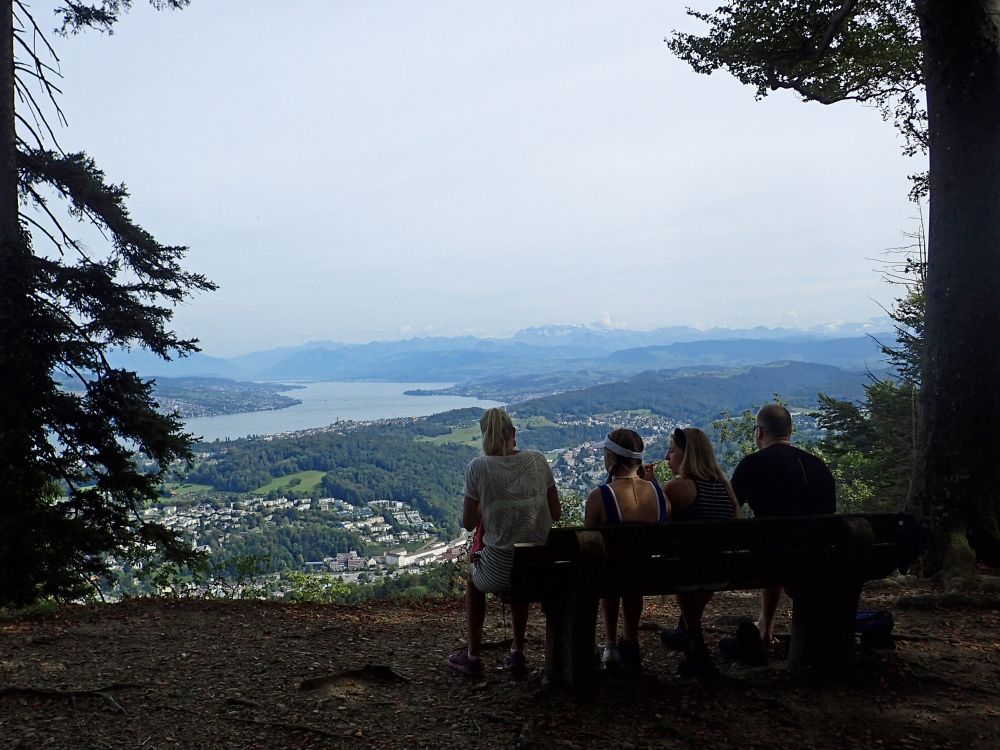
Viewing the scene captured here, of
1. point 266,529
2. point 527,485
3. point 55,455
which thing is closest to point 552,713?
A: point 527,485

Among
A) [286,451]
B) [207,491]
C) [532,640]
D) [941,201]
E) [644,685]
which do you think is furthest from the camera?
[286,451]

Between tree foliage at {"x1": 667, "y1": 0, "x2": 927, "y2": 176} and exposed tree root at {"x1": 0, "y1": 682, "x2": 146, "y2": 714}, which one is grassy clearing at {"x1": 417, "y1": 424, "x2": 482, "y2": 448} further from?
exposed tree root at {"x1": 0, "y1": 682, "x2": 146, "y2": 714}

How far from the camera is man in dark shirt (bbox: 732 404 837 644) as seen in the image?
147 inches

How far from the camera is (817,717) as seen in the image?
10.2ft

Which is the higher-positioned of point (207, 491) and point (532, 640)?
point (532, 640)

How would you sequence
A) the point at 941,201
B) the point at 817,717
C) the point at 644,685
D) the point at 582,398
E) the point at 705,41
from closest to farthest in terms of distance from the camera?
the point at 817,717 → the point at 644,685 → the point at 941,201 → the point at 705,41 → the point at 582,398

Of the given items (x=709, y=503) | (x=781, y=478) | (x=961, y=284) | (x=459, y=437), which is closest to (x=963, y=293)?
(x=961, y=284)

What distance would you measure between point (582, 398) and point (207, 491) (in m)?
74.6

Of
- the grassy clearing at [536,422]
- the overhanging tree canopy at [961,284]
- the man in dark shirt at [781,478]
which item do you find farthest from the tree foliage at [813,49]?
the grassy clearing at [536,422]

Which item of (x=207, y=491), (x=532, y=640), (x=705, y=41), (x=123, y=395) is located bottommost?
(x=207, y=491)

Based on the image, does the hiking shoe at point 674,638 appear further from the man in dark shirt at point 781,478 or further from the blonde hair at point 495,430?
the blonde hair at point 495,430

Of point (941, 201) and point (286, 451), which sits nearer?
point (941, 201)

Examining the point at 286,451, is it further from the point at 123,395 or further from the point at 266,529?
the point at 123,395

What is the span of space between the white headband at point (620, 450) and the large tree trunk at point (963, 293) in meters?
3.41
